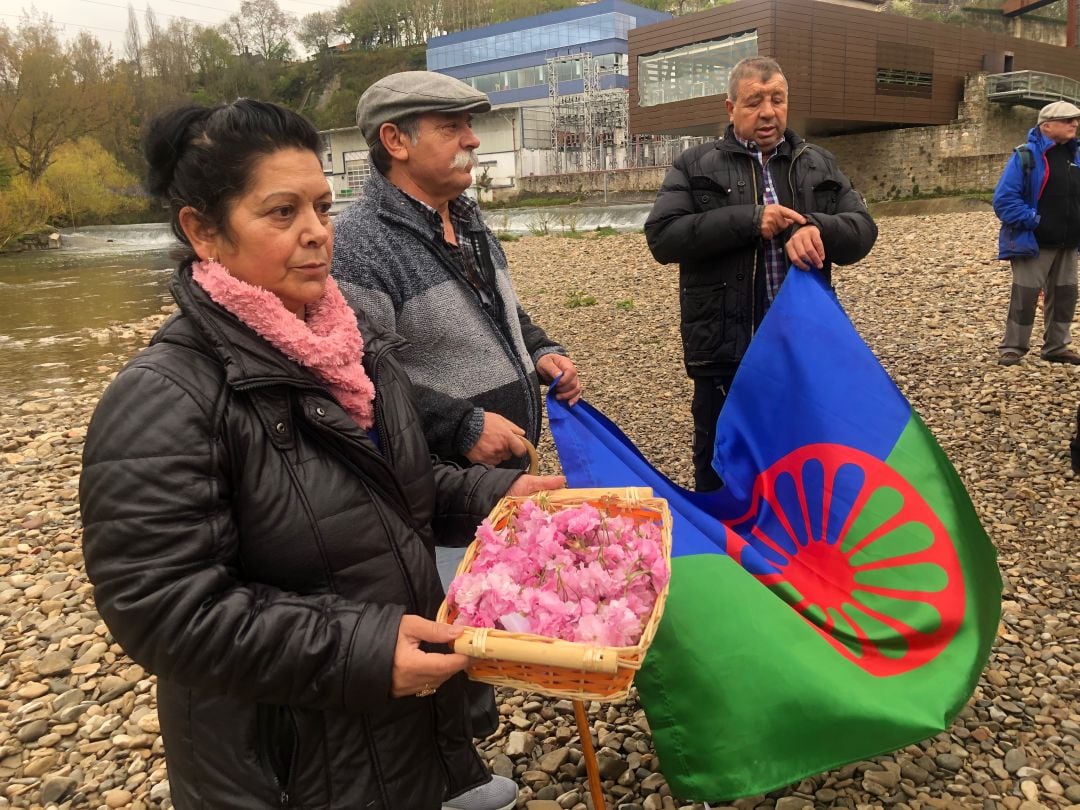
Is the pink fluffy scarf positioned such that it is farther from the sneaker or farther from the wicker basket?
the sneaker

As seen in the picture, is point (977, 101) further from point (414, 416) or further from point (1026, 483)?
point (414, 416)

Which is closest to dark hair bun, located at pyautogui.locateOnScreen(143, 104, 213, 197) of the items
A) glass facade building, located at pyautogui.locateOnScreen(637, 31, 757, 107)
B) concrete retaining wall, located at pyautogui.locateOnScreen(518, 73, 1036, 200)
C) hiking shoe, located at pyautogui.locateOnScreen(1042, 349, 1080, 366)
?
hiking shoe, located at pyautogui.locateOnScreen(1042, 349, 1080, 366)

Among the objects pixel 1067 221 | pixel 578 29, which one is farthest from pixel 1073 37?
pixel 1067 221

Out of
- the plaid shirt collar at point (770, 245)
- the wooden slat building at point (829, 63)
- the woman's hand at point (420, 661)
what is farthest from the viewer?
the wooden slat building at point (829, 63)

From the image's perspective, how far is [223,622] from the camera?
1371mm

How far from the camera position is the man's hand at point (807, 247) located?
3350 mm

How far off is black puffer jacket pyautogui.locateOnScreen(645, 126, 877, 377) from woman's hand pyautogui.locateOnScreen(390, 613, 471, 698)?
2614 mm

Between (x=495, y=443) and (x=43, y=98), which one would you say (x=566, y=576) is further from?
(x=43, y=98)

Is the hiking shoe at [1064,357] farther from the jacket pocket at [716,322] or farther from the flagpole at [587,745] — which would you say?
the flagpole at [587,745]

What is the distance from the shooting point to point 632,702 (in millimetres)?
3326

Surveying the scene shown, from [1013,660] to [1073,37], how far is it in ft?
161

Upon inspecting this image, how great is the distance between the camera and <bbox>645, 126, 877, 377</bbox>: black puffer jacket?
141 inches

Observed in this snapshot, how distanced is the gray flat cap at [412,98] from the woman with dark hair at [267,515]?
93cm

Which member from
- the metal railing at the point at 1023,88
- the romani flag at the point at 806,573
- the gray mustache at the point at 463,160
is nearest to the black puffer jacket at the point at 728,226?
the romani flag at the point at 806,573
